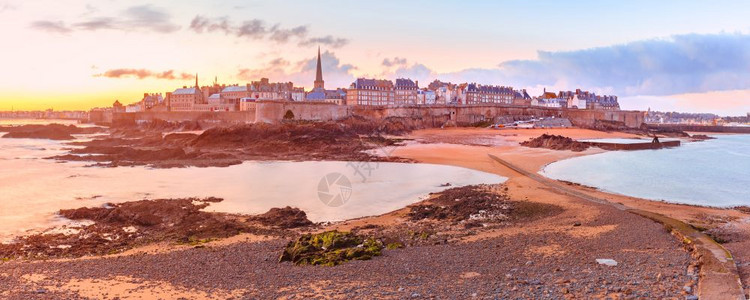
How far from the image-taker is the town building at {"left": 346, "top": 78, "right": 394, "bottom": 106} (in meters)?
80.1

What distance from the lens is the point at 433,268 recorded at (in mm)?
8586

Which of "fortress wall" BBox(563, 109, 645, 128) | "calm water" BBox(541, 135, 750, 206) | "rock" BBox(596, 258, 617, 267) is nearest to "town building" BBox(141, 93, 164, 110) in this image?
"fortress wall" BBox(563, 109, 645, 128)

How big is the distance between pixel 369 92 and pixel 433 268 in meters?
73.1

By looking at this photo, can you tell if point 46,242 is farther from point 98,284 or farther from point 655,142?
point 655,142

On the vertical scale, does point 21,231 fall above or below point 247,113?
below

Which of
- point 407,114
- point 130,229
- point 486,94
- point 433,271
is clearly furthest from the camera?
point 486,94

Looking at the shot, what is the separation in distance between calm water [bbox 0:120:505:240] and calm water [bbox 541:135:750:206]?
14.5 feet

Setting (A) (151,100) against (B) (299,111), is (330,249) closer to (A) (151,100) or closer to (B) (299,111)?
(B) (299,111)

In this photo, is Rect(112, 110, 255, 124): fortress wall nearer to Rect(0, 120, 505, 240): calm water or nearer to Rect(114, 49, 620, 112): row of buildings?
Rect(114, 49, 620, 112): row of buildings

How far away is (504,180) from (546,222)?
24.4 feet

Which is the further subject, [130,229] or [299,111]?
[299,111]

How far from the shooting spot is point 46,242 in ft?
36.2

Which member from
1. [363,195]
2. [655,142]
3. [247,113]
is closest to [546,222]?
[363,195]

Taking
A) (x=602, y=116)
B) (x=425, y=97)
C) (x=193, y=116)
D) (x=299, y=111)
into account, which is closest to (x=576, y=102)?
(x=425, y=97)
